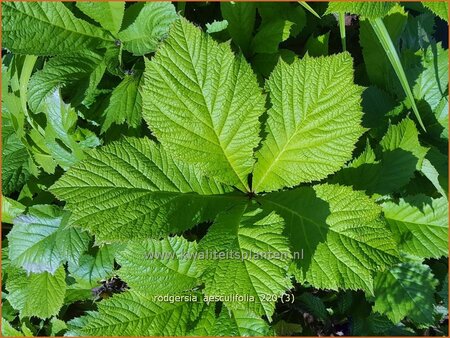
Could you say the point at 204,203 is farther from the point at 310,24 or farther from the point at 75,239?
the point at 310,24

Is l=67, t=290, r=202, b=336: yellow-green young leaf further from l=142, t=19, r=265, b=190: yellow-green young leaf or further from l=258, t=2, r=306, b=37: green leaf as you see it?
l=258, t=2, r=306, b=37: green leaf

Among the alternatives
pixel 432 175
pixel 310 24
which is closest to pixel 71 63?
pixel 310 24

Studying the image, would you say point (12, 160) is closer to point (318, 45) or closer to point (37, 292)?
point (37, 292)

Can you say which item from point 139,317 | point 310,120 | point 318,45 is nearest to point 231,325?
point 139,317

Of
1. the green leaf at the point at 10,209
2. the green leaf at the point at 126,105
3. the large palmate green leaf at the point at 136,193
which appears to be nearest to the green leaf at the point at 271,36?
the green leaf at the point at 126,105

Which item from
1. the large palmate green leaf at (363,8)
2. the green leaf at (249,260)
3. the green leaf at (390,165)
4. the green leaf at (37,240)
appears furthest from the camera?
the green leaf at (37,240)

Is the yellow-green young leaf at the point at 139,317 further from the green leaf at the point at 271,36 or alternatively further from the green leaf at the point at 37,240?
the green leaf at the point at 271,36
